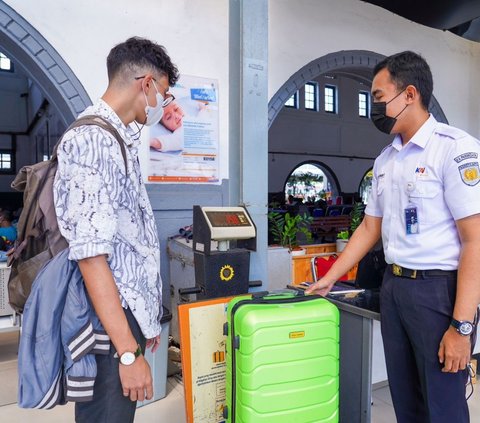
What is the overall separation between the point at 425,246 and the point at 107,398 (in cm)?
109

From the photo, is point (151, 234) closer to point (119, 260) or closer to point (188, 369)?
point (119, 260)

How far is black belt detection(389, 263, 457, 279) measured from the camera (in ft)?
4.59

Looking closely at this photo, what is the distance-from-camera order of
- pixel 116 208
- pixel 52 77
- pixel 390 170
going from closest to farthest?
pixel 116 208 → pixel 390 170 → pixel 52 77

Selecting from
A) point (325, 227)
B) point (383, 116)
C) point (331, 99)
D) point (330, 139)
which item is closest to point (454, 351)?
point (383, 116)

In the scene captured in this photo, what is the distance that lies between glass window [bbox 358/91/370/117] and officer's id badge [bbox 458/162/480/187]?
1491 centimetres

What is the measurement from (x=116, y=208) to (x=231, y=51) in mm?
1545

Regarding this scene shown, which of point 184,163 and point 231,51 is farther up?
point 231,51

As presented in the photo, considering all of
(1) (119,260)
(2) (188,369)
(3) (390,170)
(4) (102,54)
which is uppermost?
(4) (102,54)

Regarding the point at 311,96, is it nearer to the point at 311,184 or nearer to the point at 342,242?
the point at 311,184

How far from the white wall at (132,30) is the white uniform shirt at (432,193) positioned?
7.27ft

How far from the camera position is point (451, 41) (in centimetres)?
535

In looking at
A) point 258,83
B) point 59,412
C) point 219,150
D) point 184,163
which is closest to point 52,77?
point 184,163

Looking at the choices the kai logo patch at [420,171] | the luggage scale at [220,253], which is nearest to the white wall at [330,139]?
the luggage scale at [220,253]

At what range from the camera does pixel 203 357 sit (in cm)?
191
